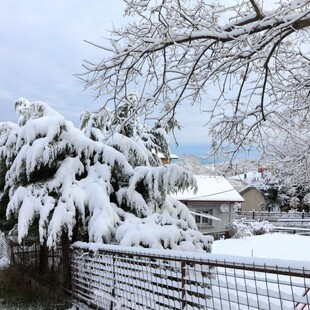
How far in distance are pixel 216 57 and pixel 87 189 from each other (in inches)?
106

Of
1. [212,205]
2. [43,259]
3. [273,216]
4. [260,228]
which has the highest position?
[212,205]

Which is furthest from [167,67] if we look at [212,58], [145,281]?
[145,281]

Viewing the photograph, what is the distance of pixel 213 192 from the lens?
73.7 feet

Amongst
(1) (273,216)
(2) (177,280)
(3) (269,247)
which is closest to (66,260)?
(2) (177,280)

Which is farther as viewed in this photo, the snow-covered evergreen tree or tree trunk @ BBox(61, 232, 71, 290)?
tree trunk @ BBox(61, 232, 71, 290)

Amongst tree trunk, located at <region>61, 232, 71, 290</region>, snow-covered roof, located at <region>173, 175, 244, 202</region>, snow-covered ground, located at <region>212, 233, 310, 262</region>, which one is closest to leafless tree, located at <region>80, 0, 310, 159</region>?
tree trunk, located at <region>61, 232, 71, 290</region>

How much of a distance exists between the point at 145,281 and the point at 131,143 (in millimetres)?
3549

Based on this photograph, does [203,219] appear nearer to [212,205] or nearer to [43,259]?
[212,205]

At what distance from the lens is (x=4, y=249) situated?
10.6 metres

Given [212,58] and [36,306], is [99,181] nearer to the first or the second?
[36,306]

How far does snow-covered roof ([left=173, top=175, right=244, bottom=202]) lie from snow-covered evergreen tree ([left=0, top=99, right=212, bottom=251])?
1473cm

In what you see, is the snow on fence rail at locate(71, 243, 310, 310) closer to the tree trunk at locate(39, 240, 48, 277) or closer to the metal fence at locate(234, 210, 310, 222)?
the tree trunk at locate(39, 240, 48, 277)

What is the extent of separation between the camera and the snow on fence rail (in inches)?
85.3

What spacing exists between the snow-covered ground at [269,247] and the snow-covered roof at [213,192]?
2.85 metres
